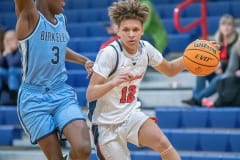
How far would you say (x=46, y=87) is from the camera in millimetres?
4223

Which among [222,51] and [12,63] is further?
[12,63]

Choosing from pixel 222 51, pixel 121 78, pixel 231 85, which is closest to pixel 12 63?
pixel 222 51

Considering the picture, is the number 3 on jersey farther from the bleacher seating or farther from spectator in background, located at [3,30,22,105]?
spectator in background, located at [3,30,22,105]

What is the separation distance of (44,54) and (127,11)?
64 centimetres

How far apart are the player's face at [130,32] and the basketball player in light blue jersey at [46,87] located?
40 centimetres

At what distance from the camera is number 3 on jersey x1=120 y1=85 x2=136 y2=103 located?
444cm

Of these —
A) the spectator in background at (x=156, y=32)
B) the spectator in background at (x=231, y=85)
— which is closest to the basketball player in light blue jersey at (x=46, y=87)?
the spectator in background at (x=231, y=85)

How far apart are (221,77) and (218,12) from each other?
235cm

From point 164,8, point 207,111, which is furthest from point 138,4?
point 164,8

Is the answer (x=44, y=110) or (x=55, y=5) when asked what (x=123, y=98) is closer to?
(x=44, y=110)

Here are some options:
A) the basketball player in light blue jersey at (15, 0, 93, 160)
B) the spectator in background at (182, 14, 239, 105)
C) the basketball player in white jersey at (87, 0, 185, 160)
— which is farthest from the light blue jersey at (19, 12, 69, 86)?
the spectator in background at (182, 14, 239, 105)

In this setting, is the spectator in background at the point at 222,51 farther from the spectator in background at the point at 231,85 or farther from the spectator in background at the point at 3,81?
the spectator in background at the point at 3,81

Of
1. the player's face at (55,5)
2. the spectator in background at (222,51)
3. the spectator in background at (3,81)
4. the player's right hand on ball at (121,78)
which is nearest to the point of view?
the player's right hand on ball at (121,78)

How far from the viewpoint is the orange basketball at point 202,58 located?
4500 millimetres
